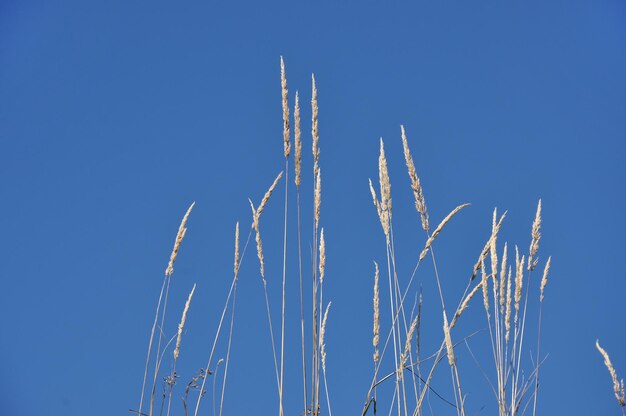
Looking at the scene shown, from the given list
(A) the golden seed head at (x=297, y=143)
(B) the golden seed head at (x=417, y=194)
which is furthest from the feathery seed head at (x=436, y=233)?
(A) the golden seed head at (x=297, y=143)

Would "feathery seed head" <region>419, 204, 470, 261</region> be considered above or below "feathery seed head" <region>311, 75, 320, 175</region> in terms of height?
below

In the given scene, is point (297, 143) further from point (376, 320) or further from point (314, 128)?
point (376, 320)

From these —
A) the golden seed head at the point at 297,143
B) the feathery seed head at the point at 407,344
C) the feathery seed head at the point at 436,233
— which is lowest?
the feathery seed head at the point at 407,344

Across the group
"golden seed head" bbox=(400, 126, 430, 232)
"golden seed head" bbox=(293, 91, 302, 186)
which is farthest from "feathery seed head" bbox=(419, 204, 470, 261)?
"golden seed head" bbox=(293, 91, 302, 186)

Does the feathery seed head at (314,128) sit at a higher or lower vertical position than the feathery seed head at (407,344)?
higher

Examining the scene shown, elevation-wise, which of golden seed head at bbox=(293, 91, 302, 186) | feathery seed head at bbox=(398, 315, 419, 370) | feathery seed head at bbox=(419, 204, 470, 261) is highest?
golden seed head at bbox=(293, 91, 302, 186)

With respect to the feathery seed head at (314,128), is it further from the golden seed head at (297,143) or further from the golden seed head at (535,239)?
the golden seed head at (535,239)

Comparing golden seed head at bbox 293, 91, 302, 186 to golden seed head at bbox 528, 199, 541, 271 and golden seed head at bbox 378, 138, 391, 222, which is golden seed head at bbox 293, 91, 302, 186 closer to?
golden seed head at bbox 378, 138, 391, 222

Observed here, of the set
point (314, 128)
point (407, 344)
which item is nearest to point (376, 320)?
point (407, 344)

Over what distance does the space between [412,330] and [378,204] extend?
330 mm

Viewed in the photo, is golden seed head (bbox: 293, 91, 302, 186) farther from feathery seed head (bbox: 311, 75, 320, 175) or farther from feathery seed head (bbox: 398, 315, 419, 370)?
feathery seed head (bbox: 398, 315, 419, 370)

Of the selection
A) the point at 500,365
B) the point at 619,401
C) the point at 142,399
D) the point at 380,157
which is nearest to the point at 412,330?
the point at 500,365

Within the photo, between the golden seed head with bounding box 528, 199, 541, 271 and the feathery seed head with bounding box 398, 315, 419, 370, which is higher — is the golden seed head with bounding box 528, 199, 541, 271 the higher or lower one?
the higher one

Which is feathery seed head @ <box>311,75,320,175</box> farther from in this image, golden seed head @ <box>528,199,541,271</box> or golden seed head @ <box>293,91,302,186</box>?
golden seed head @ <box>528,199,541,271</box>
